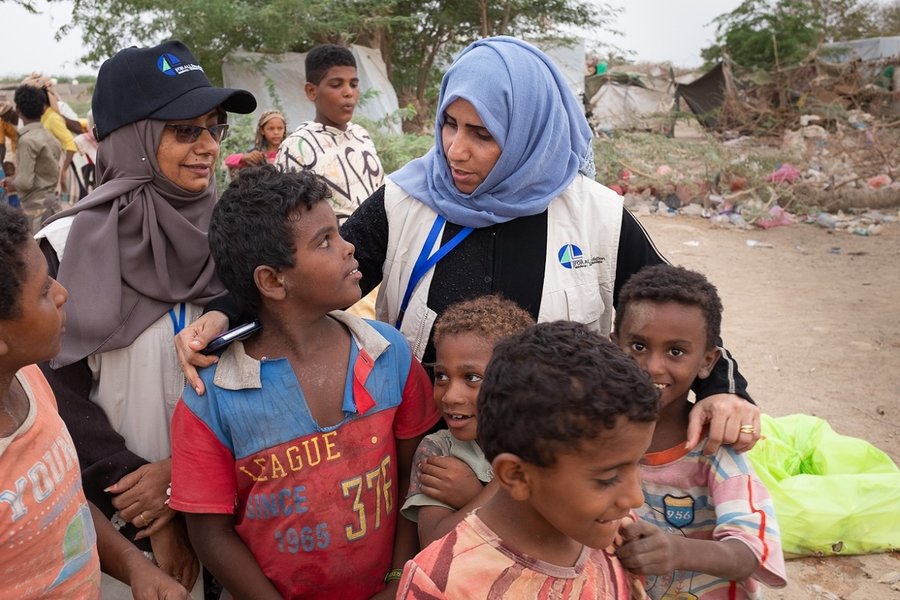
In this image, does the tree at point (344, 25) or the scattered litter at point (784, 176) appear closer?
the scattered litter at point (784, 176)

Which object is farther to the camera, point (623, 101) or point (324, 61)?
point (623, 101)

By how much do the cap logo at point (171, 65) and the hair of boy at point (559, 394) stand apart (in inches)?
53.1

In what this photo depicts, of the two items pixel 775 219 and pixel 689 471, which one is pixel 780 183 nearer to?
pixel 775 219

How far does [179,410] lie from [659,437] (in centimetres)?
121

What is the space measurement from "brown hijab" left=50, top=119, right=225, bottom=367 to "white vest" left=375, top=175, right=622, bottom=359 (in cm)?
55

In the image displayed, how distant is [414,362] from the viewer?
6.45ft

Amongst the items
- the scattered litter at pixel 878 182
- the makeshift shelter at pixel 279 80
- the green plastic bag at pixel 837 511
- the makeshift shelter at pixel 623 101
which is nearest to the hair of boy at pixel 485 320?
the green plastic bag at pixel 837 511

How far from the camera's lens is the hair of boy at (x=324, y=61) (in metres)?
4.80

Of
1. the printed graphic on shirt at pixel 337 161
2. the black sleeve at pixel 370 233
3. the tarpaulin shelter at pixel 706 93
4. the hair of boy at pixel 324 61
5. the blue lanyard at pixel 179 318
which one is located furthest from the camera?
the tarpaulin shelter at pixel 706 93

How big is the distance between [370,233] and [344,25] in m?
12.5

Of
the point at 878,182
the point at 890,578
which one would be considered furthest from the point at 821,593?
A: the point at 878,182

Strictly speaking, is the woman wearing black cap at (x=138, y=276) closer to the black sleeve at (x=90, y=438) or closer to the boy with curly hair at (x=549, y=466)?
the black sleeve at (x=90, y=438)

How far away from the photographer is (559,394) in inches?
48.6

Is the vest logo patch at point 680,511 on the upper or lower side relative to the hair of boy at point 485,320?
lower
